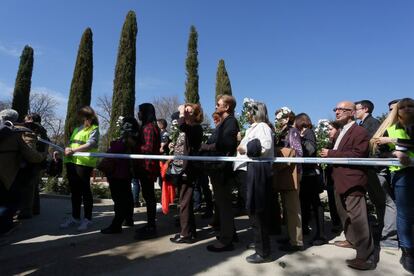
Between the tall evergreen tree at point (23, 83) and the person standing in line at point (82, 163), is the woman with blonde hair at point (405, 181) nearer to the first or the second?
the person standing in line at point (82, 163)

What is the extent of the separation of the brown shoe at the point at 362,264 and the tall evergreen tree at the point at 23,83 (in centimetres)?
2534

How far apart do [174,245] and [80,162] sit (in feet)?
6.45

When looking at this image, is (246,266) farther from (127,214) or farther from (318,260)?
(127,214)

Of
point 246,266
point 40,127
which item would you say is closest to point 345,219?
point 246,266

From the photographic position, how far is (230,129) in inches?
166

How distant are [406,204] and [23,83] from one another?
90.0 ft

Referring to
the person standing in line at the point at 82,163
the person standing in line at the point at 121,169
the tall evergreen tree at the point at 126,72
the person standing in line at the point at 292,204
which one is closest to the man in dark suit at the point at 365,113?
the person standing in line at the point at 292,204

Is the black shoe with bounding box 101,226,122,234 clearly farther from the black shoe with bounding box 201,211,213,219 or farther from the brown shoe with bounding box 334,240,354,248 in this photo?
the brown shoe with bounding box 334,240,354,248

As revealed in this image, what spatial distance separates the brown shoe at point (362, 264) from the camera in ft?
11.5

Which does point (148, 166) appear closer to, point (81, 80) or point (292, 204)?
point (292, 204)

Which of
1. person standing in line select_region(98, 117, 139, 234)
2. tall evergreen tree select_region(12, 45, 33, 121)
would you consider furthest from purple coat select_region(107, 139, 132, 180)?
tall evergreen tree select_region(12, 45, 33, 121)

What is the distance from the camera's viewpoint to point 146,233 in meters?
4.74

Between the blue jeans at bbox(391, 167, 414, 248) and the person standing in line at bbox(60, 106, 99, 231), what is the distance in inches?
163

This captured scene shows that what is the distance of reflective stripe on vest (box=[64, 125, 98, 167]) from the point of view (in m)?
5.14
